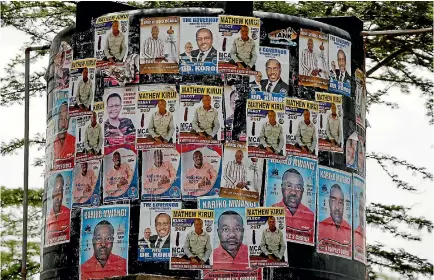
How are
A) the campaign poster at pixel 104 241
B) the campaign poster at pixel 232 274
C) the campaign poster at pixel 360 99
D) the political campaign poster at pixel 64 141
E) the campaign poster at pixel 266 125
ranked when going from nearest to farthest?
the campaign poster at pixel 232 274, the campaign poster at pixel 104 241, the campaign poster at pixel 266 125, the political campaign poster at pixel 64 141, the campaign poster at pixel 360 99

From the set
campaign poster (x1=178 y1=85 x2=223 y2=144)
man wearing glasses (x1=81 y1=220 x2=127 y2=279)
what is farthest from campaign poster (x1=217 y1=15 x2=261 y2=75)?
man wearing glasses (x1=81 y1=220 x2=127 y2=279)

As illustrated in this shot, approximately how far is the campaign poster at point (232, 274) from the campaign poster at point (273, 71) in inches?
78.0

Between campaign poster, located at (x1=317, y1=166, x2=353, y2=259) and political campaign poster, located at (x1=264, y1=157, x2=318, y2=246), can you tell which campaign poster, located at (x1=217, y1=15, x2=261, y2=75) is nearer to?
political campaign poster, located at (x1=264, y1=157, x2=318, y2=246)

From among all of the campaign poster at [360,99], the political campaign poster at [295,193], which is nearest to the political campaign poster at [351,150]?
the campaign poster at [360,99]

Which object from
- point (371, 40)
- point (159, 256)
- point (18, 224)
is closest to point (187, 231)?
point (159, 256)

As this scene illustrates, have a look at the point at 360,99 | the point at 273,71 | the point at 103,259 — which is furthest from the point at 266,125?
the point at 103,259

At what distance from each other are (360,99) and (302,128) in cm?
131

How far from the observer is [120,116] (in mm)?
14312

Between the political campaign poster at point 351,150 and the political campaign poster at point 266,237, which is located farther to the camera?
the political campaign poster at point 351,150

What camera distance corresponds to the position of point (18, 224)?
76.2 feet

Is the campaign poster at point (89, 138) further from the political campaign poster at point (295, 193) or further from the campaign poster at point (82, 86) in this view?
the political campaign poster at point (295, 193)

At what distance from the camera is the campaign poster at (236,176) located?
45.8ft

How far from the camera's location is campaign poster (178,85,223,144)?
14.0 m

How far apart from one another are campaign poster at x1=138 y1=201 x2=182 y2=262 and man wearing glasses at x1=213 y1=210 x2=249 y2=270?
502 millimetres
